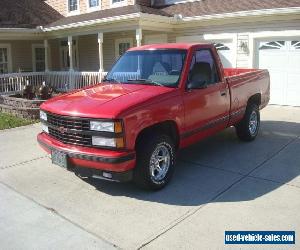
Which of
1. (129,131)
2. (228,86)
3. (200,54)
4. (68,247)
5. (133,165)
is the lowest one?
(68,247)

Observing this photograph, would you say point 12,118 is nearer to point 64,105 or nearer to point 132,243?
point 64,105

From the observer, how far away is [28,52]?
66.5ft

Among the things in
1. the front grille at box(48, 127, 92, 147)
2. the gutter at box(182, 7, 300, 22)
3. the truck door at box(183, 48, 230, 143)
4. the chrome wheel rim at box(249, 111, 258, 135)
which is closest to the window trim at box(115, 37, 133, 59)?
the gutter at box(182, 7, 300, 22)

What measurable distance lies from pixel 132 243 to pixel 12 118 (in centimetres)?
848

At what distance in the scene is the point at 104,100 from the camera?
193 inches

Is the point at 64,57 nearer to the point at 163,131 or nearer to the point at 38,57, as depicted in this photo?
the point at 38,57

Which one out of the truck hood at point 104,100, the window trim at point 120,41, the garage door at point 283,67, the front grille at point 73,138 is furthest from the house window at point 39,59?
the front grille at point 73,138

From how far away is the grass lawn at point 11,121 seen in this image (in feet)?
33.1

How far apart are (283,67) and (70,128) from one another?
30.6 feet

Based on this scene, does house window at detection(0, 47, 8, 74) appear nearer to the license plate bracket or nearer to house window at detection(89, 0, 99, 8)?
house window at detection(89, 0, 99, 8)

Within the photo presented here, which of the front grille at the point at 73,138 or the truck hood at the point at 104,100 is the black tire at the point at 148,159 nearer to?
the truck hood at the point at 104,100

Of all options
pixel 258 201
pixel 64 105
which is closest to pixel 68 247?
pixel 64 105

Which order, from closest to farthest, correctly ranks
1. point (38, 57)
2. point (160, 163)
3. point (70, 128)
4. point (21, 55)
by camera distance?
1. point (70, 128)
2. point (160, 163)
3. point (21, 55)
4. point (38, 57)

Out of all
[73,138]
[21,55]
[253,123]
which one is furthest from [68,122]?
[21,55]
